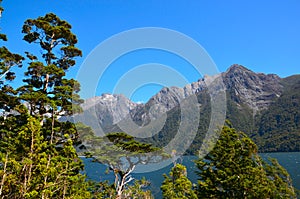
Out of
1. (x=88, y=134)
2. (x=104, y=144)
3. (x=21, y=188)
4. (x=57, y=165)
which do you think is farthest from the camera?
(x=104, y=144)

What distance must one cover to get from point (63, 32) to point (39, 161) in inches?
412

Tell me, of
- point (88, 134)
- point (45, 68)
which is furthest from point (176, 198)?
point (45, 68)

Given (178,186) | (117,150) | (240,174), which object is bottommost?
(178,186)

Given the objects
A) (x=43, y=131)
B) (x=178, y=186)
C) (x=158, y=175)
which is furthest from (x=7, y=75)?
(x=158, y=175)

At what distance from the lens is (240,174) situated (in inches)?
601

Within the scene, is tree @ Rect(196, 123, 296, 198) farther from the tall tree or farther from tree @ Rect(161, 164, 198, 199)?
the tall tree

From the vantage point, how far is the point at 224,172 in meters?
15.9

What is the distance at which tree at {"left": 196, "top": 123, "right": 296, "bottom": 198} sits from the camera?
14.1m

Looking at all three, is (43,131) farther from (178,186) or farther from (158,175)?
(158,175)

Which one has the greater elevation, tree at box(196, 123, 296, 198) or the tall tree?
the tall tree

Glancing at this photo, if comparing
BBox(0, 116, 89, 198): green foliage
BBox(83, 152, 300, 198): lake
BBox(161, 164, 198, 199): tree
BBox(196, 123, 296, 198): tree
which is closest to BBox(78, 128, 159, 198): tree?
BBox(161, 164, 198, 199): tree

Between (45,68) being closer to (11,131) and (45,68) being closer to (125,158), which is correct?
(11,131)

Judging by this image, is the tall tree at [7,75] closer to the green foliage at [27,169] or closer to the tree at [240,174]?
the green foliage at [27,169]

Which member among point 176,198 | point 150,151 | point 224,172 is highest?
point 150,151
